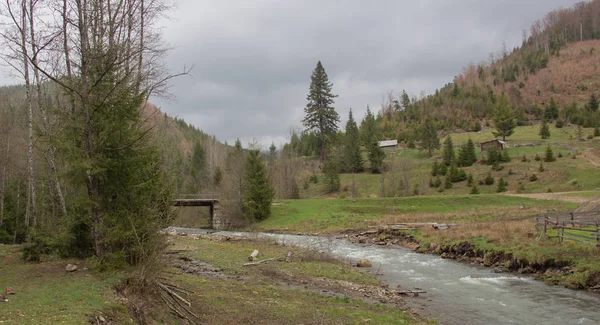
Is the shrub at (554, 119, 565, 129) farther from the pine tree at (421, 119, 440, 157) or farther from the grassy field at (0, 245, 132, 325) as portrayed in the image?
the grassy field at (0, 245, 132, 325)

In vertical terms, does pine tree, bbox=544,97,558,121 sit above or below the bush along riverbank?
above

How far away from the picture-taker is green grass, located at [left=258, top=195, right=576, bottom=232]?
3994 cm

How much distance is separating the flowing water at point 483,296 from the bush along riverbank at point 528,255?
0.77 meters

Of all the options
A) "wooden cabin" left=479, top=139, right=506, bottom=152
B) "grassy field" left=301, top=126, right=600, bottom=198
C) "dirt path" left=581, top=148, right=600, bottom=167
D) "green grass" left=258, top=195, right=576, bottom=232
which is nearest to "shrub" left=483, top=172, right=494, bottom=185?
"grassy field" left=301, top=126, right=600, bottom=198

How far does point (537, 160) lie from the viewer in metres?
61.6

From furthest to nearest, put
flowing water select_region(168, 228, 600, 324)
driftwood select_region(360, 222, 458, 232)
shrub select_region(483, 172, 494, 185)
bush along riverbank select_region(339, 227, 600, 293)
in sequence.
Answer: shrub select_region(483, 172, 494, 185) < driftwood select_region(360, 222, 458, 232) < bush along riverbank select_region(339, 227, 600, 293) < flowing water select_region(168, 228, 600, 324)

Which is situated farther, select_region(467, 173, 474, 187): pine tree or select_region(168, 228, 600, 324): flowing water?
select_region(467, 173, 474, 187): pine tree

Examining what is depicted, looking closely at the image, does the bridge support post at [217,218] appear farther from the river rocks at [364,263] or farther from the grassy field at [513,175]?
the river rocks at [364,263]

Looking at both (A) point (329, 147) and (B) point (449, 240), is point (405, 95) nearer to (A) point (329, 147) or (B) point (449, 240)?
(A) point (329, 147)

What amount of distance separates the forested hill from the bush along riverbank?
7612 cm

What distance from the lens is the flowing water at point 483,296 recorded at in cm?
1239

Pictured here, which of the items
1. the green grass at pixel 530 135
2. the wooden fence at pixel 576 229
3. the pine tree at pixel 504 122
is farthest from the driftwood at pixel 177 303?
the green grass at pixel 530 135

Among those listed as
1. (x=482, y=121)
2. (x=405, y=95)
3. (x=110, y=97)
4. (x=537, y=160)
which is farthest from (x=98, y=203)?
(x=405, y=95)

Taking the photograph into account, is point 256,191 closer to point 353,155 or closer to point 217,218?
point 217,218
